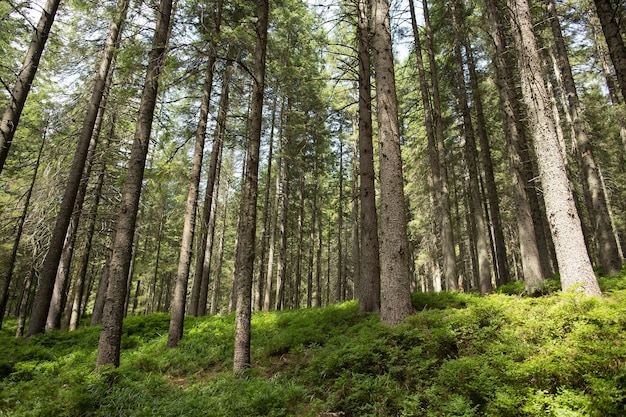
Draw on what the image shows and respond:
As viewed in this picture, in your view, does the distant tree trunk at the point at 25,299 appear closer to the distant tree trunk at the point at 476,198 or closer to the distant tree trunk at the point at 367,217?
the distant tree trunk at the point at 367,217

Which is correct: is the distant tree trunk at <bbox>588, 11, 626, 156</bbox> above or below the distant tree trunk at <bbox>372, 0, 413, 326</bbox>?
above

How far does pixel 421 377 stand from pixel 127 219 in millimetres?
6876

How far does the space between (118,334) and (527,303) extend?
8.68m

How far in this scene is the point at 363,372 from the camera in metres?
5.80

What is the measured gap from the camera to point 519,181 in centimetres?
1149

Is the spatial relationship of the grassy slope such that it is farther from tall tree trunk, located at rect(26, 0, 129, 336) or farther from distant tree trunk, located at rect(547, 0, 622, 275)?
distant tree trunk, located at rect(547, 0, 622, 275)

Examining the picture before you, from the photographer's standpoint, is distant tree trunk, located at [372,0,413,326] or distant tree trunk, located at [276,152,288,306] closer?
distant tree trunk, located at [372,0,413,326]

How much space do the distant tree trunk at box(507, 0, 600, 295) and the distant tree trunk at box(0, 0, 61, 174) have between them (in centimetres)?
1251

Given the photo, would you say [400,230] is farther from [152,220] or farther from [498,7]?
[152,220]

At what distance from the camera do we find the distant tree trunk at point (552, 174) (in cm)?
→ 696

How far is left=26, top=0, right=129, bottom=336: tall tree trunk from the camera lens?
11188 mm

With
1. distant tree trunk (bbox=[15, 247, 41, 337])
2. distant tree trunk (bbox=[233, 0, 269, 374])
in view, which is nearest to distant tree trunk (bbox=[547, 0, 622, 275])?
distant tree trunk (bbox=[233, 0, 269, 374])

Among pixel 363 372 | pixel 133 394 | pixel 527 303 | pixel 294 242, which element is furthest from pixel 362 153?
pixel 294 242

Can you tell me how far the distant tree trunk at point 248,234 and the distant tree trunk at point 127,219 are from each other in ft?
7.88
